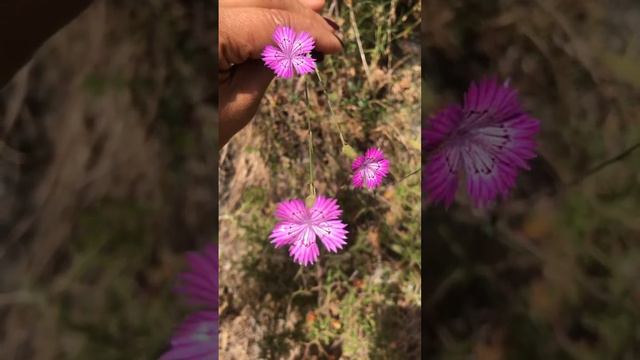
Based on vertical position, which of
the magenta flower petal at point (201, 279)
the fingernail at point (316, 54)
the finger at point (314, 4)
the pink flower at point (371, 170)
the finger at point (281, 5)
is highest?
the finger at point (314, 4)

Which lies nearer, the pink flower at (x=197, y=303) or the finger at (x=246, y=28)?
the pink flower at (x=197, y=303)

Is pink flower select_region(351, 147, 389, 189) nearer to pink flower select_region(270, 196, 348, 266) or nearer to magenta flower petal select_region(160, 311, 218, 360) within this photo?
pink flower select_region(270, 196, 348, 266)

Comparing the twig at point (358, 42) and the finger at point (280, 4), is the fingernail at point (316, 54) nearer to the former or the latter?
the finger at point (280, 4)

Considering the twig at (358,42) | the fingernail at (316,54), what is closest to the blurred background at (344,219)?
the twig at (358,42)

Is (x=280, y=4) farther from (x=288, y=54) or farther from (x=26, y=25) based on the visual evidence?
(x=26, y=25)

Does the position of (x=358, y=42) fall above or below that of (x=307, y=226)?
above

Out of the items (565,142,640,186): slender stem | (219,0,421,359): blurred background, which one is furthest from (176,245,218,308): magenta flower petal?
(219,0,421,359): blurred background

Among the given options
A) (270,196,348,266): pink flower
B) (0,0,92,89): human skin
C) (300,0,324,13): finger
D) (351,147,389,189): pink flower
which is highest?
(300,0,324,13): finger

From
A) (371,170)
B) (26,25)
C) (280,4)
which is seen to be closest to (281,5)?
(280,4)
